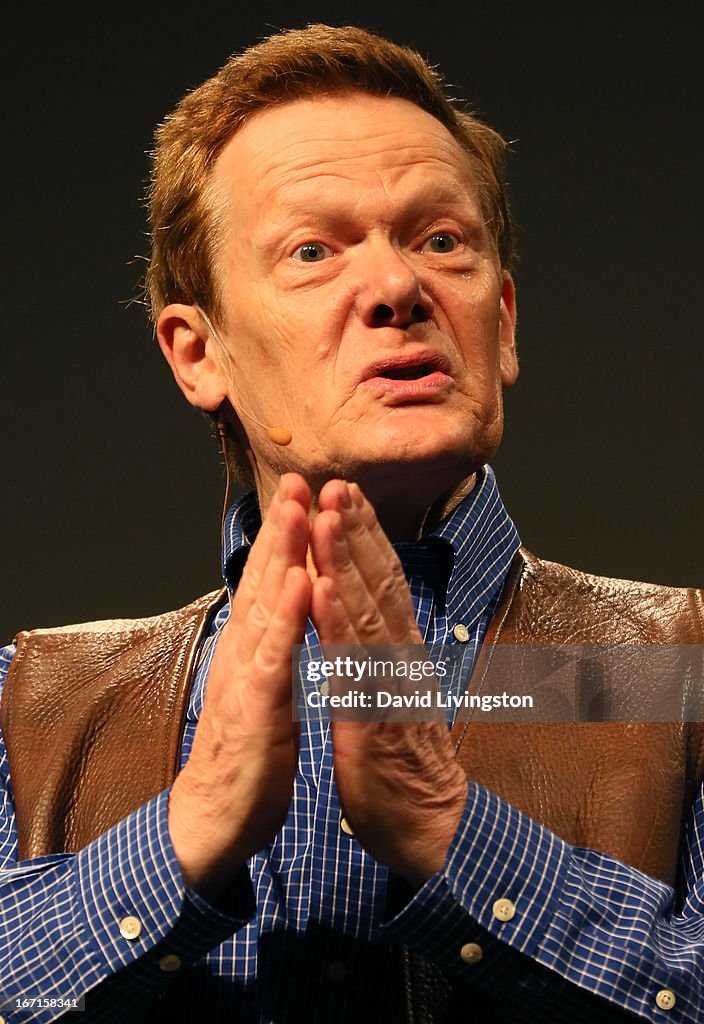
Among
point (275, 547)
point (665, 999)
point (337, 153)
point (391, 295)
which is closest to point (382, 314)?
point (391, 295)

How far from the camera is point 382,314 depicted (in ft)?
5.39

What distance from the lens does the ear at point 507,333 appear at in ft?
6.15

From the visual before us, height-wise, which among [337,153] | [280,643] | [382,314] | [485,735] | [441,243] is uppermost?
[337,153]

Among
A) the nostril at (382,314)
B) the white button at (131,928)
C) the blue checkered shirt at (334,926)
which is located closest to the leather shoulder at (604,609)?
the blue checkered shirt at (334,926)

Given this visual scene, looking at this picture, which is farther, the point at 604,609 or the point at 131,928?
the point at 604,609

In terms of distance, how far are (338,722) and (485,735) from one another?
33 centimetres

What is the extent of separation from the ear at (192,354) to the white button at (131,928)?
747 millimetres

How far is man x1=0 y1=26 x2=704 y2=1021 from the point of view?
4.29 ft

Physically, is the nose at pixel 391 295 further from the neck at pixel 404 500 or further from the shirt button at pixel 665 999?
the shirt button at pixel 665 999

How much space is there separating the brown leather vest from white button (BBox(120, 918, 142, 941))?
30 cm

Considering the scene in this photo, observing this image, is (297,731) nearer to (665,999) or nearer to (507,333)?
(665,999)

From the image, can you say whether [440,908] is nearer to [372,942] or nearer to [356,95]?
[372,942]

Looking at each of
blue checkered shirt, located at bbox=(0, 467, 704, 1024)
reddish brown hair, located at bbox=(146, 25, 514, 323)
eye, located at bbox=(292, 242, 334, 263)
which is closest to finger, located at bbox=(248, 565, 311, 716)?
blue checkered shirt, located at bbox=(0, 467, 704, 1024)

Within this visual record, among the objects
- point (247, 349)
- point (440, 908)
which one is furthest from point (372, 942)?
point (247, 349)
